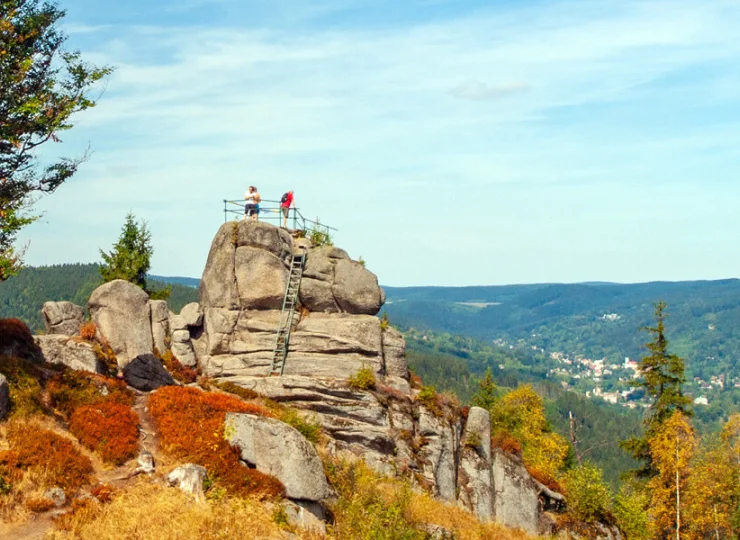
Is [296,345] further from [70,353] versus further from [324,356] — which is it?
[70,353]

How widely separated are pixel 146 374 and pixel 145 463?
10.9 metres

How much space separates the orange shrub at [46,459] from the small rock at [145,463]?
5.36ft

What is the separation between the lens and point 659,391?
64125mm

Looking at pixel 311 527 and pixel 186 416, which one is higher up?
pixel 186 416

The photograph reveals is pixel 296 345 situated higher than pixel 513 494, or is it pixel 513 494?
pixel 296 345

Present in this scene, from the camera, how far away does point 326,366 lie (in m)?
42.1

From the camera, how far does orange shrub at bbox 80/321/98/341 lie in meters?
39.0

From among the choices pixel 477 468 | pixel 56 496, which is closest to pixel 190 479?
pixel 56 496

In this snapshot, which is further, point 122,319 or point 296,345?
point 296,345

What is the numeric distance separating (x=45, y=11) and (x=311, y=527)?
23.4 meters

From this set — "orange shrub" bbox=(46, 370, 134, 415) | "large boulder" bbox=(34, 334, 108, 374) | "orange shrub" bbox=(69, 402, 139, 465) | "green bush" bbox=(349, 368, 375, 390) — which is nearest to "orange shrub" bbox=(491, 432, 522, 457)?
"green bush" bbox=(349, 368, 375, 390)

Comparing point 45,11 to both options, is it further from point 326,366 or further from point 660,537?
point 660,537

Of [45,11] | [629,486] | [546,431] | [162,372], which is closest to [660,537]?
[629,486]

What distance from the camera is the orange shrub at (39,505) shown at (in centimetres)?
2398
